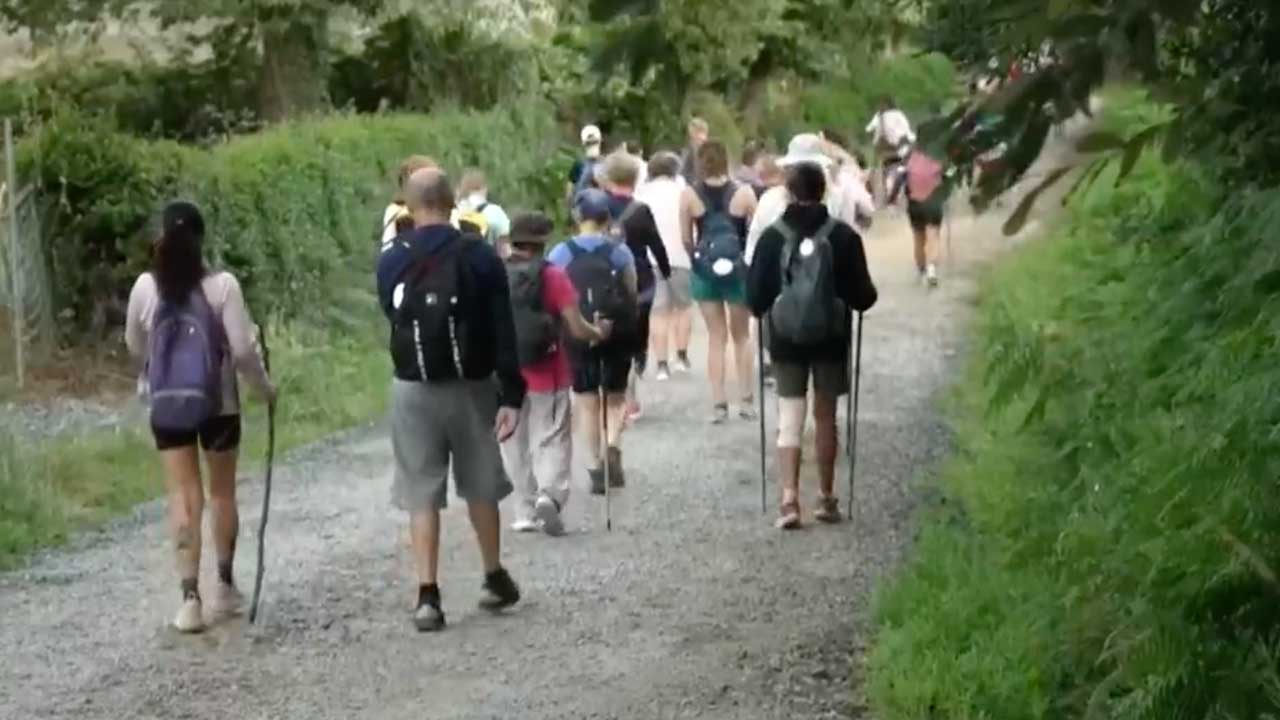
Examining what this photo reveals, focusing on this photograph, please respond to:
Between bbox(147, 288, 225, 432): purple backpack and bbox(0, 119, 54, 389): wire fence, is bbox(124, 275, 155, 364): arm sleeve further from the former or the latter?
bbox(0, 119, 54, 389): wire fence

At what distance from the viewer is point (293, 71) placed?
27.1m

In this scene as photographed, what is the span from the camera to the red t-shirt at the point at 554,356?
1123cm

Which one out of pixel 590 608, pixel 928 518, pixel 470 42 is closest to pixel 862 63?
pixel 590 608

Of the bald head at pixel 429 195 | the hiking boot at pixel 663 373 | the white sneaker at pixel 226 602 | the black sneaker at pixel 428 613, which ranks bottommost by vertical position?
the hiking boot at pixel 663 373

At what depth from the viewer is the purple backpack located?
30.6 ft

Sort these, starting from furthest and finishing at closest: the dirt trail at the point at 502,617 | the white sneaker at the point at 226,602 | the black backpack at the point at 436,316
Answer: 1. the white sneaker at the point at 226,602
2. the black backpack at the point at 436,316
3. the dirt trail at the point at 502,617

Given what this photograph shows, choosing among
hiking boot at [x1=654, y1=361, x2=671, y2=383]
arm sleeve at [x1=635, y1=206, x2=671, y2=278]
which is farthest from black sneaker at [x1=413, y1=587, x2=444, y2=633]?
hiking boot at [x1=654, y1=361, x2=671, y2=383]

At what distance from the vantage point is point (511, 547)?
37.4ft

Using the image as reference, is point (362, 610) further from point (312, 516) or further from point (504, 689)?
point (312, 516)

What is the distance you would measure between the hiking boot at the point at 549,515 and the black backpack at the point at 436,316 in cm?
245

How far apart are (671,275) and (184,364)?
7565 mm

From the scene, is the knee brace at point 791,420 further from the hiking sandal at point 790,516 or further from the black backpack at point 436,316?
the black backpack at point 436,316

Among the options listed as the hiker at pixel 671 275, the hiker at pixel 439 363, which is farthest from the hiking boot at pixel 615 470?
the hiker at pixel 439 363

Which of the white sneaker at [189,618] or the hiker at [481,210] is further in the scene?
the hiker at [481,210]
